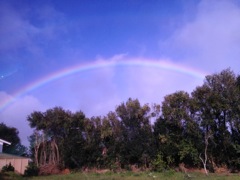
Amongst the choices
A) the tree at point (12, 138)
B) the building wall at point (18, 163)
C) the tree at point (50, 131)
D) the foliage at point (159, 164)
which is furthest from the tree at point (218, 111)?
the tree at point (12, 138)

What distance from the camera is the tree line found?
32719 millimetres

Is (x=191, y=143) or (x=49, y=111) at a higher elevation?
(x=49, y=111)

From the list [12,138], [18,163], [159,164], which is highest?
[12,138]

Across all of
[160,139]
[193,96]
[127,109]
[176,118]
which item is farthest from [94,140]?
[193,96]

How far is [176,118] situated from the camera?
112 ft

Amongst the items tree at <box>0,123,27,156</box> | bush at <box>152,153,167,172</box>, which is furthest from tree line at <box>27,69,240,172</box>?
tree at <box>0,123,27,156</box>

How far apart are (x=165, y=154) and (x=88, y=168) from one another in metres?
10.6

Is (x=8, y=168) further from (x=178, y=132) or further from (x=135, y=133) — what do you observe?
(x=178, y=132)

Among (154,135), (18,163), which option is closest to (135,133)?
(154,135)

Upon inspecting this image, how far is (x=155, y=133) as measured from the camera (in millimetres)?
37781

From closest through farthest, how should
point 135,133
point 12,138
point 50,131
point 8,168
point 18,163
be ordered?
point 8,168 → point 18,163 → point 135,133 → point 50,131 → point 12,138

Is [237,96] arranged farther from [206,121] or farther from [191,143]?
[191,143]

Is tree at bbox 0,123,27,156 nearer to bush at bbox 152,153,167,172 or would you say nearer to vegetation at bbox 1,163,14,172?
vegetation at bbox 1,163,14,172

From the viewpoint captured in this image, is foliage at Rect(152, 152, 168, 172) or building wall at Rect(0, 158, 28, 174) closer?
building wall at Rect(0, 158, 28, 174)
